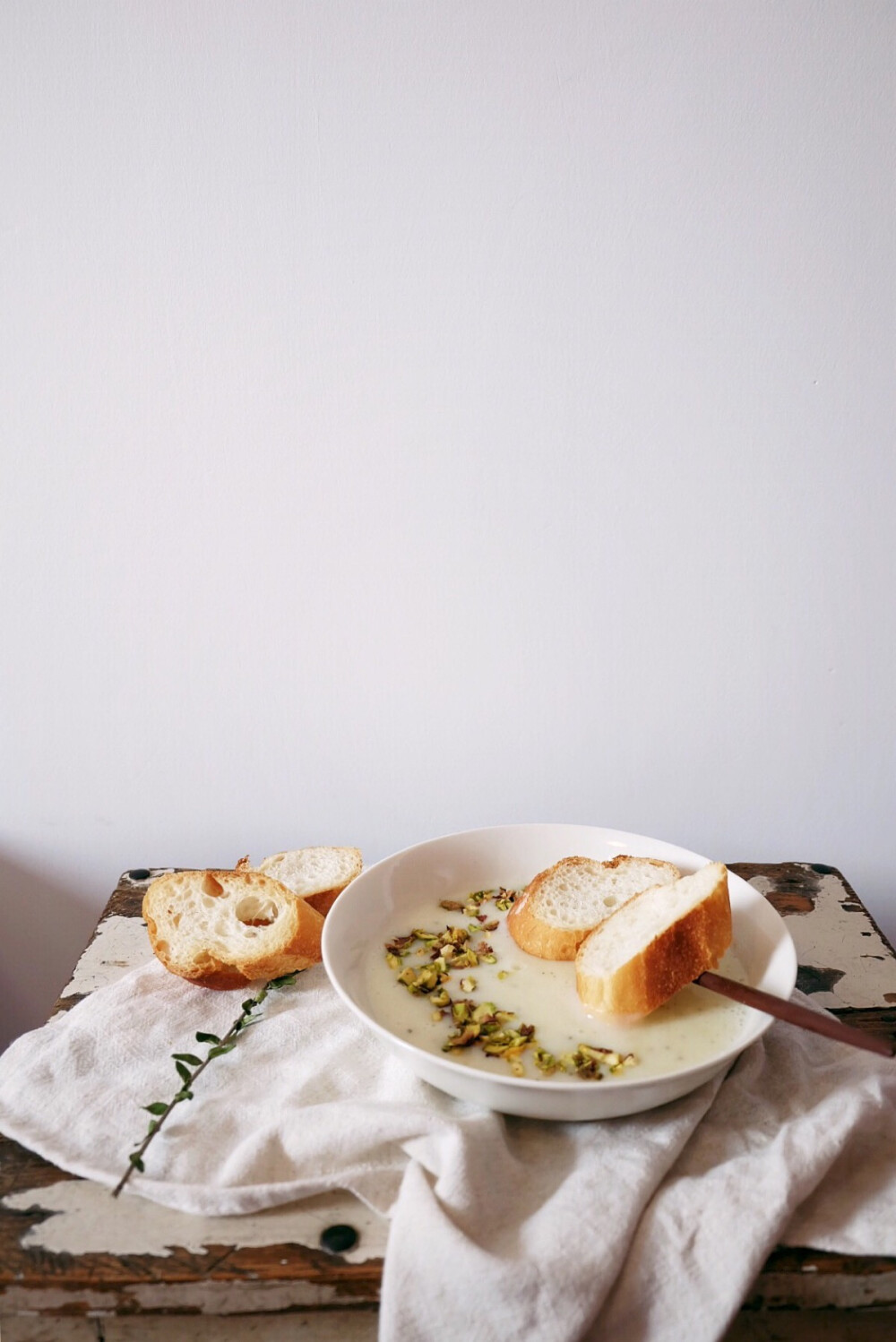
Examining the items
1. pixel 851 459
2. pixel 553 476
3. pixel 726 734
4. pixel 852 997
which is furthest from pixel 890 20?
pixel 852 997

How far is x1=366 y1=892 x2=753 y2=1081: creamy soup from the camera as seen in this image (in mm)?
788

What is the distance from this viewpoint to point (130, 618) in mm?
1400

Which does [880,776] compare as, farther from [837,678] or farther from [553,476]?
[553,476]

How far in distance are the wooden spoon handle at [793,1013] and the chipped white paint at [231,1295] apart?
371 millimetres

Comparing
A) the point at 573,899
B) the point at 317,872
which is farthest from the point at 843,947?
the point at 317,872

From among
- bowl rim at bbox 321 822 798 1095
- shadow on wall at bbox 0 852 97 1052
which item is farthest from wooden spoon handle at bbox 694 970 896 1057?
shadow on wall at bbox 0 852 97 1052

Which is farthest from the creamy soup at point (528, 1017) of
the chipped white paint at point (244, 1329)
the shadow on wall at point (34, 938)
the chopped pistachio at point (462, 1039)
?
the shadow on wall at point (34, 938)

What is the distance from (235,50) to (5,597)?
31.5 inches

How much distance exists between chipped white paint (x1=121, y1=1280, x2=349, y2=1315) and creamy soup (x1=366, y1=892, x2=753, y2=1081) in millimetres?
195

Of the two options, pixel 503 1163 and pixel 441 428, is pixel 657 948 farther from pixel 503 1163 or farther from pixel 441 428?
pixel 441 428

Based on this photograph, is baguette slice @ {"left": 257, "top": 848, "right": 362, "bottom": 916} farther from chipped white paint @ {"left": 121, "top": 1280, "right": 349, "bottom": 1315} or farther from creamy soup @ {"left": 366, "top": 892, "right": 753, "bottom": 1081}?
chipped white paint @ {"left": 121, "top": 1280, "right": 349, "bottom": 1315}

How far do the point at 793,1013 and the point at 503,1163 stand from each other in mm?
259

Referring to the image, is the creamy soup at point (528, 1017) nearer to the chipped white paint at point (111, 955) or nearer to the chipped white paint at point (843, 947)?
the chipped white paint at point (843, 947)

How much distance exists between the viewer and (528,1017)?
0.85m
